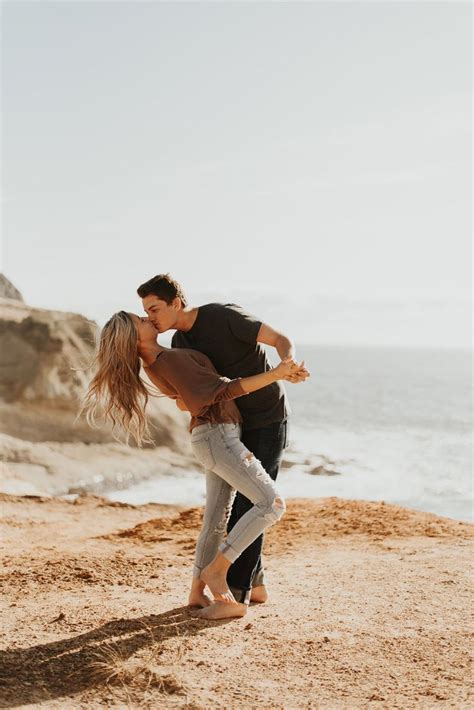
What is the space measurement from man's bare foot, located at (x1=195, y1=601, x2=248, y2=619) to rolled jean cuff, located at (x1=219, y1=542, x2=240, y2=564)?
0.43 meters

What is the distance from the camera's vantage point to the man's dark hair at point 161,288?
495 centimetres

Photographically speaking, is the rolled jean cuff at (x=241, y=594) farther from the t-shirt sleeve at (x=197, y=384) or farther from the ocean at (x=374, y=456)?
the ocean at (x=374, y=456)

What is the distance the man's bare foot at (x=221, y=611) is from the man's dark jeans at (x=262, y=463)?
17cm

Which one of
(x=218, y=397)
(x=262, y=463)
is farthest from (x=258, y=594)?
(x=218, y=397)

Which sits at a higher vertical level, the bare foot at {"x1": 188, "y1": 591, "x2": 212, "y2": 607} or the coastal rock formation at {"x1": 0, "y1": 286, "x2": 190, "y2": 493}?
the coastal rock formation at {"x1": 0, "y1": 286, "x2": 190, "y2": 493}

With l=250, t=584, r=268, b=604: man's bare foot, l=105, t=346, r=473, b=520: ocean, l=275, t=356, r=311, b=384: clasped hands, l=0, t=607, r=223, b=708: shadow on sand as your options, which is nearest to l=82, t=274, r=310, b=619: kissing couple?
l=275, t=356, r=311, b=384: clasped hands

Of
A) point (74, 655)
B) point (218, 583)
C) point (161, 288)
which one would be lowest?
point (74, 655)

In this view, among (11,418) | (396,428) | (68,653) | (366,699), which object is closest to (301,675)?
(366,699)

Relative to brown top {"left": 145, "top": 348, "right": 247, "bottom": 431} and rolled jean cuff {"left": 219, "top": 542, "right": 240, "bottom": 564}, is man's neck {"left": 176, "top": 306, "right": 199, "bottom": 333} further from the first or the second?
rolled jean cuff {"left": 219, "top": 542, "right": 240, "bottom": 564}

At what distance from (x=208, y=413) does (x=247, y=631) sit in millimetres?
1481

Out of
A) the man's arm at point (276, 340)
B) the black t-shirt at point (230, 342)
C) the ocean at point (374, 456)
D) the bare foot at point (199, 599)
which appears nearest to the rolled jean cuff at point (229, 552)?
the bare foot at point (199, 599)

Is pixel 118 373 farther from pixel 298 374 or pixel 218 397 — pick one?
pixel 298 374

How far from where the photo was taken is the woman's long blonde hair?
4.81 meters

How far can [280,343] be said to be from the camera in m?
4.94
